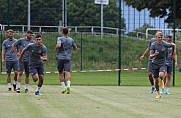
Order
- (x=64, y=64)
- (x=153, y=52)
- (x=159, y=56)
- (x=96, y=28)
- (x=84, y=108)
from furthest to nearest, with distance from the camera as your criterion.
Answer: (x=96, y=28)
(x=64, y=64)
(x=159, y=56)
(x=153, y=52)
(x=84, y=108)

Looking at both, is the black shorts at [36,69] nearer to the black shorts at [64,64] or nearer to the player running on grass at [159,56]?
the black shorts at [64,64]

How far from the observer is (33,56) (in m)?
17.6

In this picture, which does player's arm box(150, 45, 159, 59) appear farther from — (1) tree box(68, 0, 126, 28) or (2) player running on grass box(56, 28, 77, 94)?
(1) tree box(68, 0, 126, 28)

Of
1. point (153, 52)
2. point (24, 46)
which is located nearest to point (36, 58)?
point (24, 46)

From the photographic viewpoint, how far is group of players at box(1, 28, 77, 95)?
17.5 m

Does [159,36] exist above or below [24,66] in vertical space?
above

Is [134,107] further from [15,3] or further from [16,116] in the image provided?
[15,3]

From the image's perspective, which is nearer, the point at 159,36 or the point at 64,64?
the point at 159,36

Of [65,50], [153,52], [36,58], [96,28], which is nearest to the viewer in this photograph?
[153,52]

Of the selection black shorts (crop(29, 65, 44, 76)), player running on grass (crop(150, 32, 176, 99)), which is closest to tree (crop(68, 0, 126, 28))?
black shorts (crop(29, 65, 44, 76))

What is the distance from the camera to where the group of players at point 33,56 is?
1747 centimetres

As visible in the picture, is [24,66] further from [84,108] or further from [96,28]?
[96,28]

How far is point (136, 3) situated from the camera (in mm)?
45125

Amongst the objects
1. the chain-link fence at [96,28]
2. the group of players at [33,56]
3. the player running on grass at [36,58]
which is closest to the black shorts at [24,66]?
the group of players at [33,56]
